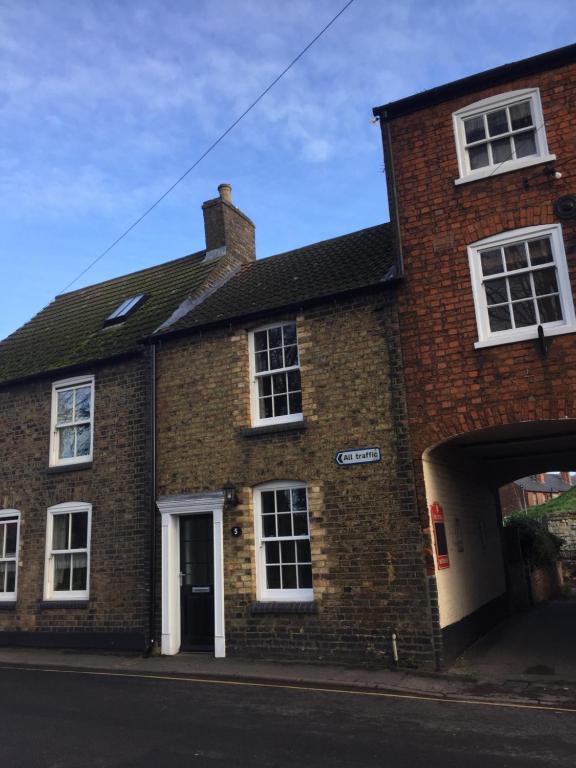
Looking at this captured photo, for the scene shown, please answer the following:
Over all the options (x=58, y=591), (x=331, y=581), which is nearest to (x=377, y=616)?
(x=331, y=581)

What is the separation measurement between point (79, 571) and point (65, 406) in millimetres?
3641

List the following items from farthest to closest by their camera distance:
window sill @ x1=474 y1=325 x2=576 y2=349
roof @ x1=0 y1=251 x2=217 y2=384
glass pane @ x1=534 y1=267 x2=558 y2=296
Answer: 1. roof @ x1=0 y1=251 x2=217 y2=384
2. glass pane @ x1=534 y1=267 x2=558 y2=296
3. window sill @ x1=474 y1=325 x2=576 y2=349

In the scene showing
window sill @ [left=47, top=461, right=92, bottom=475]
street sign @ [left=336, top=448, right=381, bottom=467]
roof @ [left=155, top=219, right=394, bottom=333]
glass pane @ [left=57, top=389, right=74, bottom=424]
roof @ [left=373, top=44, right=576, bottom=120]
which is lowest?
street sign @ [left=336, top=448, right=381, bottom=467]

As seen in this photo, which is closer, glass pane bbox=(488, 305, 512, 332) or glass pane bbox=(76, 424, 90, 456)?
glass pane bbox=(488, 305, 512, 332)

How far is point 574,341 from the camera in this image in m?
9.14

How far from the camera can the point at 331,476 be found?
34.4ft

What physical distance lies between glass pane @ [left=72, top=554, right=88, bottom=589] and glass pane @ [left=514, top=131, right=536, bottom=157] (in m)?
11.2

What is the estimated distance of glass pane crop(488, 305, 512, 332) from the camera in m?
9.80

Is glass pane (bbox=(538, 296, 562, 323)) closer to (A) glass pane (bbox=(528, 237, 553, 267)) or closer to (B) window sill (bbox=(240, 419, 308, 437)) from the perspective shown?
(A) glass pane (bbox=(528, 237, 553, 267))

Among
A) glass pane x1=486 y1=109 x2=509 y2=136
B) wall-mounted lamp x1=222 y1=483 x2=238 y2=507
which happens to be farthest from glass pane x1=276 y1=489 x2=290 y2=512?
glass pane x1=486 y1=109 x2=509 y2=136

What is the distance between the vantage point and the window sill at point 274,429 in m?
10.9

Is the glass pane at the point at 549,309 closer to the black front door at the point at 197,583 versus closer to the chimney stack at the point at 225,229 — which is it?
the black front door at the point at 197,583

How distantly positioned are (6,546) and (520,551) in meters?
13.3

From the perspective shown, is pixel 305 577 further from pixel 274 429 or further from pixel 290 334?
pixel 290 334
